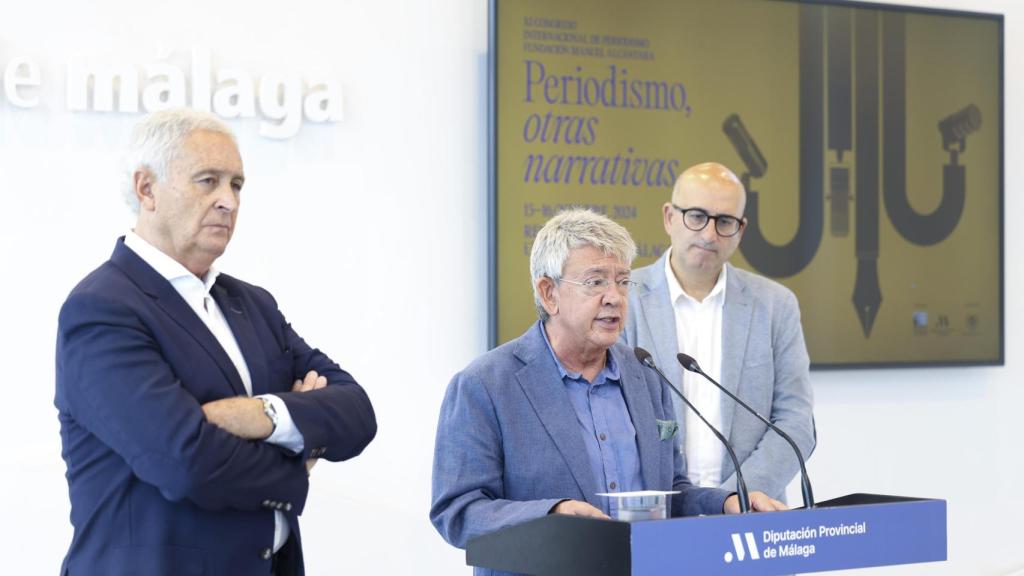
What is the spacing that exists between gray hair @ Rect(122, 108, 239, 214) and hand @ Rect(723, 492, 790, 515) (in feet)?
4.01

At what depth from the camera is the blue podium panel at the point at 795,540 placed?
1.87m

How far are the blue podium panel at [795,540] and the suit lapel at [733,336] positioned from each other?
3.01ft

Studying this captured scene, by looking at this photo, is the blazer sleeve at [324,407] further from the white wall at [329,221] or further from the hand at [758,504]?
the white wall at [329,221]

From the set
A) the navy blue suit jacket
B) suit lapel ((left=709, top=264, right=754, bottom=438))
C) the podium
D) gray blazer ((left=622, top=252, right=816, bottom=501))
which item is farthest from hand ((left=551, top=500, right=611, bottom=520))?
suit lapel ((left=709, top=264, right=754, bottom=438))

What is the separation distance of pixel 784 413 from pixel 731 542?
1.22 metres

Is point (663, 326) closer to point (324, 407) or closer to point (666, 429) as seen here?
point (666, 429)

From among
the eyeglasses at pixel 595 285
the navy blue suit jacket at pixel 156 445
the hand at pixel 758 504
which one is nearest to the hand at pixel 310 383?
the navy blue suit jacket at pixel 156 445

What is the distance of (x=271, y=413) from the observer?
2127 millimetres

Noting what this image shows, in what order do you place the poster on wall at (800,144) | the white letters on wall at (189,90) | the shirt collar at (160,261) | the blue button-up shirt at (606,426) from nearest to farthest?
the shirt collar at (160,261) < the blue button-up shirt at (606,426) < the white letters on wall at (189,90) < the poster on wall at (800,144)

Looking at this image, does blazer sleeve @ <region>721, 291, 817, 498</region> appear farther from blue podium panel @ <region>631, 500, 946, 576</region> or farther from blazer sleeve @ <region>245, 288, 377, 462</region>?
blazer sleeve @ <region>245, 288, 377, 462</region>


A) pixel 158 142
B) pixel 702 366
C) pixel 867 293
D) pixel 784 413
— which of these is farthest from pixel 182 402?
pixel 867 293

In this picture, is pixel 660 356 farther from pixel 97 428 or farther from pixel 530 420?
pixel 97 428

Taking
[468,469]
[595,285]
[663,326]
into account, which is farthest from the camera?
[663,326]

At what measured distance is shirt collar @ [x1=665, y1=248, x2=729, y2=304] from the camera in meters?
3.11
